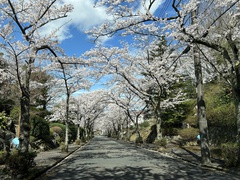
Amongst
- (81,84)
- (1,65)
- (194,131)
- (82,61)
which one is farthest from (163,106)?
(1,65)

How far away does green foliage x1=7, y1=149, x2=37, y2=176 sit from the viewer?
793 centimetres

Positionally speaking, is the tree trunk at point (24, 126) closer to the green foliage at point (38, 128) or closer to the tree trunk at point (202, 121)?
the tree trunk at point (202, 121)

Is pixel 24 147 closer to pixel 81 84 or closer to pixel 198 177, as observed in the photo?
pixel 198 177

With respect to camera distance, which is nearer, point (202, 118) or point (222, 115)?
point (202, 118)

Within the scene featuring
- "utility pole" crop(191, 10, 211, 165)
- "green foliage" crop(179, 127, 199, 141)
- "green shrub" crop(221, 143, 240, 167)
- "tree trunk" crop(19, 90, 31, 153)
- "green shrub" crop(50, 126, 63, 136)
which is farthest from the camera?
"green shrub" crop(50, 126, 63, 136)

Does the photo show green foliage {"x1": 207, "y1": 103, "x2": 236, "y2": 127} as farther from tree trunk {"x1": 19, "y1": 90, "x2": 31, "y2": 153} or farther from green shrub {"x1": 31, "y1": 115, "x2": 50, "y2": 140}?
tree trunk {"x1": 19, "y1": 90, "x2": 31, "y2": 153}

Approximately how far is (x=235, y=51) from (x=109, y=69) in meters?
12.9

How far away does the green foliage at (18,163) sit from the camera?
312 inches

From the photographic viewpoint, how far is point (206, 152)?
11.9m

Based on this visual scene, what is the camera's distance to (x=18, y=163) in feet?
26.4

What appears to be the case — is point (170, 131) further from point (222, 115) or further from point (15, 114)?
point (15, 114)

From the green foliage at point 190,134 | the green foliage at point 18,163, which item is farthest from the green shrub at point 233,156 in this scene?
the green foliage at point 190,134

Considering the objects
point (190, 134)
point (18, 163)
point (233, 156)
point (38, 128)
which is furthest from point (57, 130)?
point (233, 156)

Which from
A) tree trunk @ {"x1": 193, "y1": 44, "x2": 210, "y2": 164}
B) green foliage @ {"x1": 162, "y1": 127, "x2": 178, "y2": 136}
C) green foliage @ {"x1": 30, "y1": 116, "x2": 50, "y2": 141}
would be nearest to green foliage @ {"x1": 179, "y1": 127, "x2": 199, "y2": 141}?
green foliage @ {"x1": 162, "y1": 127, "x2": 178, "y2": 136}
